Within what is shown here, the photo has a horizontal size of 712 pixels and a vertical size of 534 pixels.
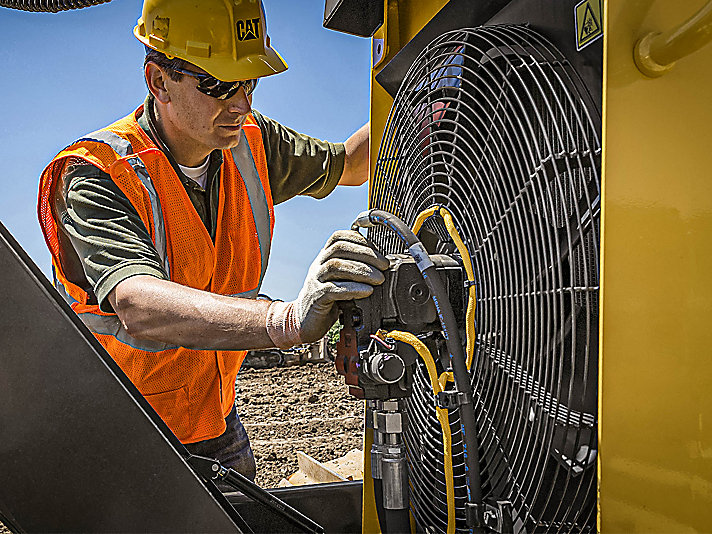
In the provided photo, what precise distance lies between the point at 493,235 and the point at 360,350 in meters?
0.30

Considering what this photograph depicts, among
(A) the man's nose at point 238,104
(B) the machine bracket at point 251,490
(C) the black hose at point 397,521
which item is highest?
(A) the man's nose at point 238,104

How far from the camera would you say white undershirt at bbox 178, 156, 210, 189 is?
2.26 meters

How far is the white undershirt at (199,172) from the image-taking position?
7.41 ft

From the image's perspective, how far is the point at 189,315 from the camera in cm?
156

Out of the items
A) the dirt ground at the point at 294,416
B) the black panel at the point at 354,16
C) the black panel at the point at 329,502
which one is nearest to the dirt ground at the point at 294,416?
the dirt ground at the point at 294,416

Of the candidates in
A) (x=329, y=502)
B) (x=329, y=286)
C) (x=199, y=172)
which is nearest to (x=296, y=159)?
(x=199, y=172)

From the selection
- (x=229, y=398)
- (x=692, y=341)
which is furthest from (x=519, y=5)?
(x=229, y=398)

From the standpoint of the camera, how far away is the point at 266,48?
2123 millimetres

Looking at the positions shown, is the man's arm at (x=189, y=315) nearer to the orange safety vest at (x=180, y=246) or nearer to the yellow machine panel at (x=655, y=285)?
the orange safety vest at (x=180, y=246)

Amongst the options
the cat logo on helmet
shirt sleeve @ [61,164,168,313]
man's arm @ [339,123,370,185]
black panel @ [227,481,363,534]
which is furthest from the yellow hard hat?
black panel @ [227,481,363,534]

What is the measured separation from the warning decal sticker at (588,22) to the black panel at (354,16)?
0.87m

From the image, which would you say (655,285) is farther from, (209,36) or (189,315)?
(209,36)

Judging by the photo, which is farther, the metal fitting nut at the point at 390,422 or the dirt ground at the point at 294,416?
the dirt ground at the point at 294,416

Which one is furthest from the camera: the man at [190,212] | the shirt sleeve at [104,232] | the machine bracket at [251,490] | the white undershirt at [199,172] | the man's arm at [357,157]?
the man's arm at [357,157]
